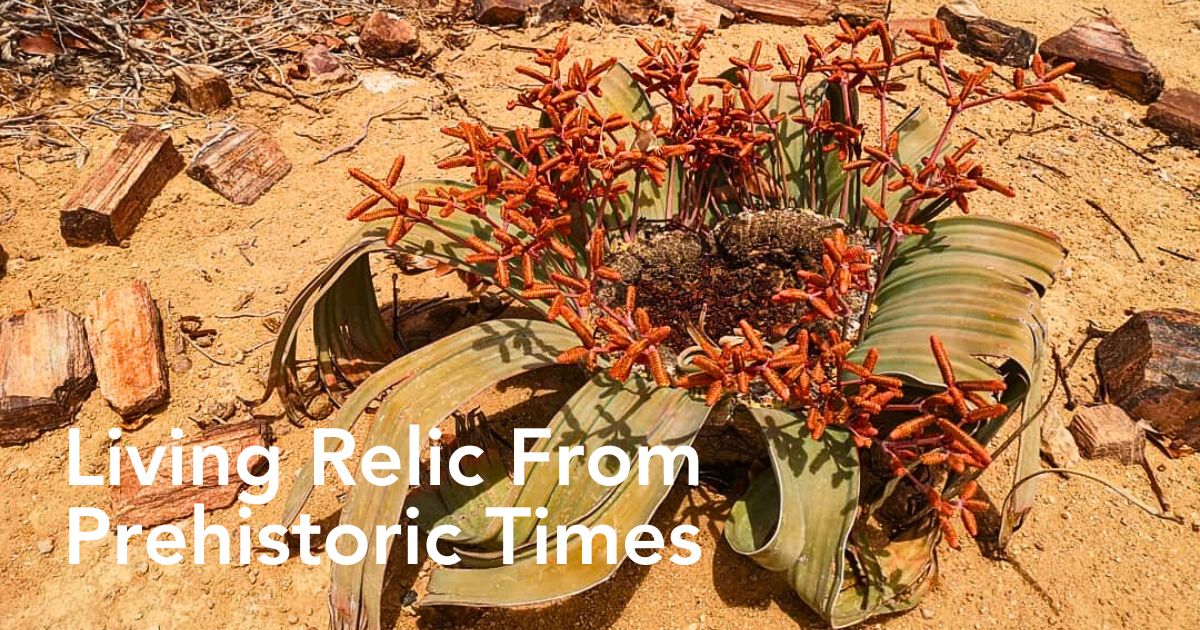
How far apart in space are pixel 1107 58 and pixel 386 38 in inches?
103

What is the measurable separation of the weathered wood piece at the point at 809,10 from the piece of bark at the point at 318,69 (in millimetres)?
1594

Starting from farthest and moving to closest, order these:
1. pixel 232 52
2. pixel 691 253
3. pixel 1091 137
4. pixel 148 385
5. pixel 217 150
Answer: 1. pixel 232 52
2. pixel 1091 137
3. pixel 217 150
4. pixel 148 385
5. pixel 691 253

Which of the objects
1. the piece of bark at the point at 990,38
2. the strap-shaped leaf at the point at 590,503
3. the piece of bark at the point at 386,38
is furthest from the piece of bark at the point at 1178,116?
the piece of bark at the point at 386,38

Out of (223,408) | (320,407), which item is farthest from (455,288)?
(223,408)

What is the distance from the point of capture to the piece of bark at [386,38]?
318 centimetres

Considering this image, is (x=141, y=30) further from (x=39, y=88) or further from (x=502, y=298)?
(x=502, y=298)

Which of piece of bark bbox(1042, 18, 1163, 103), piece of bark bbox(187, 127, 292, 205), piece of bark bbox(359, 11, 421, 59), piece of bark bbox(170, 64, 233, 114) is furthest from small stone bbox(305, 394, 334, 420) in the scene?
piece of bark bbox(1042, 18, 1163, 103)

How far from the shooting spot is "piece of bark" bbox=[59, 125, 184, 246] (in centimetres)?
236

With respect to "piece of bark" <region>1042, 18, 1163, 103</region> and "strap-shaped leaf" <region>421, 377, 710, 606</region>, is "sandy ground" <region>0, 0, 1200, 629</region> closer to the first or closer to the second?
"piece of bark" <region>1042, 18, 1163, 103</region>

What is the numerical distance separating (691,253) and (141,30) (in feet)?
8.12

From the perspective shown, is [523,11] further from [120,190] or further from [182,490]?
[182,490]

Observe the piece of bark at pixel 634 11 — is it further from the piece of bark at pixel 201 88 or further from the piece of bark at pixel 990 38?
the piece of bark at pixel 201 88

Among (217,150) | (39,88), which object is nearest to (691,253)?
(217,150)

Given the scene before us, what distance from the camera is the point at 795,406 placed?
4.94 ft
